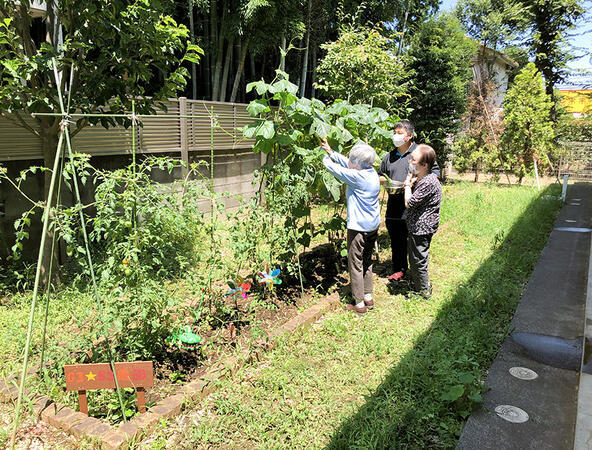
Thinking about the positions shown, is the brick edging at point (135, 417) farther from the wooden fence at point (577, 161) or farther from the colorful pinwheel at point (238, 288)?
the wooden fence at point (577, 161)

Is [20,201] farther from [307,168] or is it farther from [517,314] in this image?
[517,314]

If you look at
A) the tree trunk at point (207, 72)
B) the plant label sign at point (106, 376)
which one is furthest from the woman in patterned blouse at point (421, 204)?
the tree trunk at point (207, 72)

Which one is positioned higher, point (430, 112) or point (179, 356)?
point (430, 112)

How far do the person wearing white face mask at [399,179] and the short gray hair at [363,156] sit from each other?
0.79 meters

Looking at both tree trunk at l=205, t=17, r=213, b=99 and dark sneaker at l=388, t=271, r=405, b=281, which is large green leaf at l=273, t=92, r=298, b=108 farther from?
tree trunk at l=205, t=17, r=213, b=99

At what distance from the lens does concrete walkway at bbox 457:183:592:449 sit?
225cm

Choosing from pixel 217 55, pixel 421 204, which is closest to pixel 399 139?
pixel 421 204

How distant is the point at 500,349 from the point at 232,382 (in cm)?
202

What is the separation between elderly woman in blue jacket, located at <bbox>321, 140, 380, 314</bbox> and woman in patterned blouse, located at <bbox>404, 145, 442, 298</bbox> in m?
0.46

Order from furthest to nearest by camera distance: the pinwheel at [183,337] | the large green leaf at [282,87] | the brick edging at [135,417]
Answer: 1. the large green leaf at [282,87]
2. the pinwheel at [183,337]
3. the brick edging at [135,417]

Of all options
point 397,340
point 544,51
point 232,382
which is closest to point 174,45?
point 232,382

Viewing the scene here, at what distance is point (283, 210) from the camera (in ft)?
12.1

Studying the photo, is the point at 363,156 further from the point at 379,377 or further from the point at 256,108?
the point at 379,377

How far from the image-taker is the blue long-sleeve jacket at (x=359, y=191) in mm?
3498
